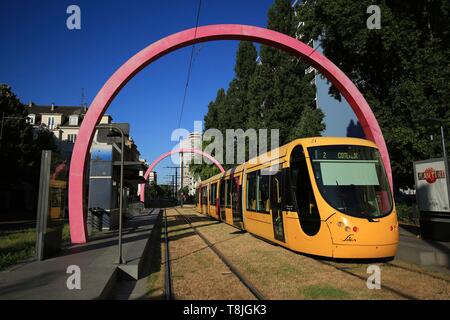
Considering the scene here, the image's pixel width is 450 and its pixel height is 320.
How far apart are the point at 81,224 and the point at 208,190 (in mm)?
13922

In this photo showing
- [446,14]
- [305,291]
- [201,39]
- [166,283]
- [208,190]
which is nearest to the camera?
[305,291]

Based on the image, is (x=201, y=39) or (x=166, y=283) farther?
(x=201, y=39)

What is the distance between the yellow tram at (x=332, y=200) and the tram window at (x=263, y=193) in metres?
0.36

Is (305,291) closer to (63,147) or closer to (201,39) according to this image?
(201,39)

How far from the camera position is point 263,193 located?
12.1m

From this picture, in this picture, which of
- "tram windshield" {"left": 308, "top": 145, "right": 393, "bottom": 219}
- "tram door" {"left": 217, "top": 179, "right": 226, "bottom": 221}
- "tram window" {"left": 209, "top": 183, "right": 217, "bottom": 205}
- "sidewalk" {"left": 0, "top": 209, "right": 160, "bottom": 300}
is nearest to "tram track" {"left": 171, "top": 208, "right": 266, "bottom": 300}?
"sidewalk" {"left": 0, "top": 209, "right": 160, "bottom": 300}

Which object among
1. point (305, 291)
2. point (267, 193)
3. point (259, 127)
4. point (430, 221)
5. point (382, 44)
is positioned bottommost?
point (305, 291)

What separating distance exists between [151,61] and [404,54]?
37.6 ft

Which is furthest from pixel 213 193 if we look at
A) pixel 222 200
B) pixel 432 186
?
pixel 432 186

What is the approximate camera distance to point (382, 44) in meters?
18.2

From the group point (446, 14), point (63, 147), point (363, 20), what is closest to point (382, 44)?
point (363, 20)

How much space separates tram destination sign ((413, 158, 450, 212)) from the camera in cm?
1173

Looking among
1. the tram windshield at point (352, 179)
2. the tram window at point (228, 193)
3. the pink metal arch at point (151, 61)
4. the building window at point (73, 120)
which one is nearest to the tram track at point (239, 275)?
the tram windshield at point (352, 179)

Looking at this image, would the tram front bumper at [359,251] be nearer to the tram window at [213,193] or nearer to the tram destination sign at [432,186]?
the tram destination sign at [432,186]
